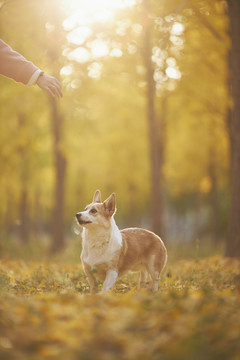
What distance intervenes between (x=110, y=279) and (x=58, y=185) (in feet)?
34.7

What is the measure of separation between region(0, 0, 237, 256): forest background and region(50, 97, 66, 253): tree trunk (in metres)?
0.04

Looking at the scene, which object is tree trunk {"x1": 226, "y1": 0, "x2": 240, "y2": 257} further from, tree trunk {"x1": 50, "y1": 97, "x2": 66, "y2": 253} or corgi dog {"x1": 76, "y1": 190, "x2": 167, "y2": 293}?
tree trunk {"x1": 50, "y1": 97, "x2": 66, "y2": 253}

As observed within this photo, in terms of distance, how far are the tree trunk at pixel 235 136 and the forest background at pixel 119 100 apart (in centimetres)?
95

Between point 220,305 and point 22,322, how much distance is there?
156 cm

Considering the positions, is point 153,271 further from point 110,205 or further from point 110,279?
point 110,205

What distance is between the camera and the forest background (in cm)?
1037

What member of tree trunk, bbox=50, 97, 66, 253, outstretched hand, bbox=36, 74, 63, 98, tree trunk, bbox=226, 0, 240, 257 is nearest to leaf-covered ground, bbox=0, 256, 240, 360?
outstretched hand, bbox=36, 74, 63, 98

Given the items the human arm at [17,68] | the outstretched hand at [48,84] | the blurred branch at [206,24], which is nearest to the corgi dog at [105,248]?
the outstretched hand at [48,84]

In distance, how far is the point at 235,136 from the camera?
9102mm

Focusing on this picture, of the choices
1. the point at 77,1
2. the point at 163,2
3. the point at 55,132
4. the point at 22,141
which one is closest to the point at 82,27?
the point at 77,1

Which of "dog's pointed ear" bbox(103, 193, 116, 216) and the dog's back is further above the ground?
"dog's pointed ear" bbox(103, 193, 116, 216)

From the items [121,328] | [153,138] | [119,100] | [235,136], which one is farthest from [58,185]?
[121,328]

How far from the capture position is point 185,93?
51.0 feet

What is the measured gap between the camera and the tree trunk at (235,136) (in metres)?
8.78
